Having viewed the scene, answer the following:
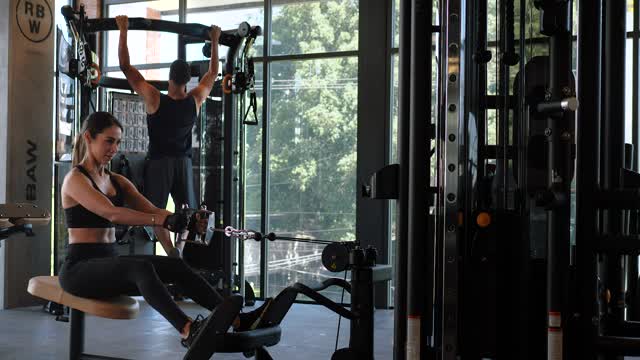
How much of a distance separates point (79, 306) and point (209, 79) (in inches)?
111

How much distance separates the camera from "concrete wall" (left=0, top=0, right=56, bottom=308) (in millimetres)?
6844

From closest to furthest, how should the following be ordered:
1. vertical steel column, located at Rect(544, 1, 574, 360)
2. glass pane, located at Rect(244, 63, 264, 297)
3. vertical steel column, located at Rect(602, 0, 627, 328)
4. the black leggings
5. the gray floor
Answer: vertical steel column, located at Rect(544, 1, 574, 360) < vertical steel column, located at Rect(602, 0, 627, 328) < the black leggings < the gray floor < glass pane, located at Rect(244, 63, 264, 297)

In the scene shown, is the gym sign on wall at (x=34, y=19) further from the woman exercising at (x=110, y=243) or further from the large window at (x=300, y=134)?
the woman exercising at (x=110, y=243)

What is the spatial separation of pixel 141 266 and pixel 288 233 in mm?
4146

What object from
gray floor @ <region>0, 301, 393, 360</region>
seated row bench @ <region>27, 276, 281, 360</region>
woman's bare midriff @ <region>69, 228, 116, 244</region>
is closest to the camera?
seated row bench @ <region>27, 276, 281, 360</region>

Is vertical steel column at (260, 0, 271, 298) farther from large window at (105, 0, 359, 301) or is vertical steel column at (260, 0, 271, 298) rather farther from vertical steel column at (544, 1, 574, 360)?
vertical steel column at (544, 1, 574, 360)

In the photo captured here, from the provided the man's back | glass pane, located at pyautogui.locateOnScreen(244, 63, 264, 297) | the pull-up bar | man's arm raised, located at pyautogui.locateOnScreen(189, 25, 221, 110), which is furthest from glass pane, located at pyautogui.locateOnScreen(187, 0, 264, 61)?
the man's back

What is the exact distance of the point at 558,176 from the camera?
2324 millimetres

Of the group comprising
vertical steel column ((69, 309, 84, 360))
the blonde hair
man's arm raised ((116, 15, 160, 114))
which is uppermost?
man's arm raised ((116, 15, 160, 114))

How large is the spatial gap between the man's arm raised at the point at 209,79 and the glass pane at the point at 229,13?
5.42 feet

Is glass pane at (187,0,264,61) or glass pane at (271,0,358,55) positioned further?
glass pane at (187,0,264,61)

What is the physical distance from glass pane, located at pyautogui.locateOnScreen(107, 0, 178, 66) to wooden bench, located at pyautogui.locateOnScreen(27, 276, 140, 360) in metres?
4.34

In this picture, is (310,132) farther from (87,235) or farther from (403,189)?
(403,189)

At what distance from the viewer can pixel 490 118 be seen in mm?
2680
